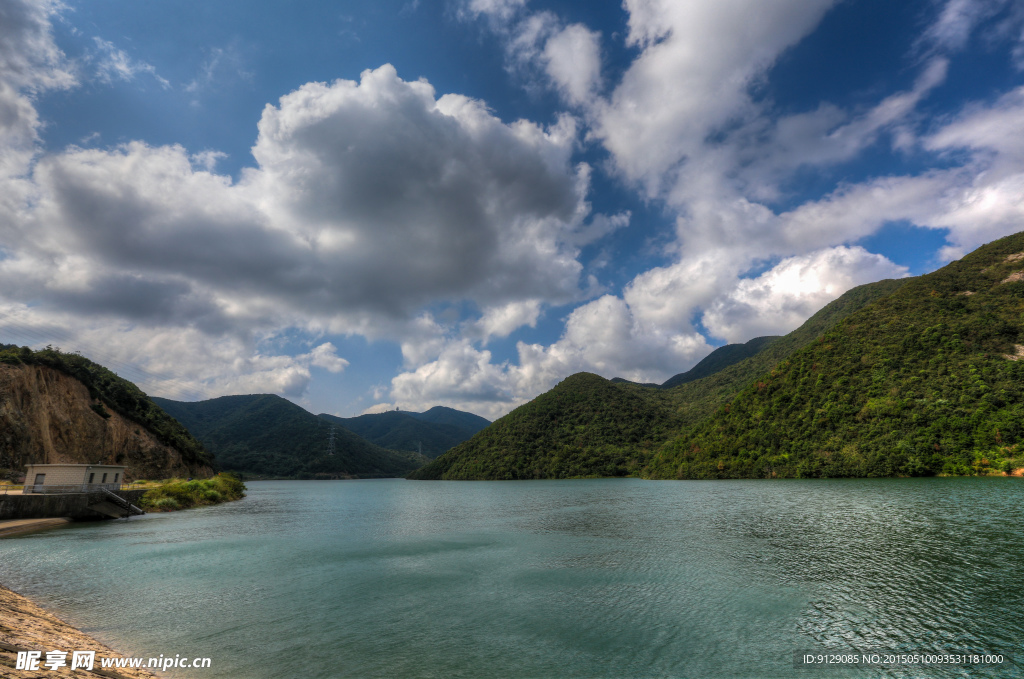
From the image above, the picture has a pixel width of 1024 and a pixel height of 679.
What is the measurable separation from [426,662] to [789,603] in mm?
12900

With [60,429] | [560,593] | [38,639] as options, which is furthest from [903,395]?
[60,429]

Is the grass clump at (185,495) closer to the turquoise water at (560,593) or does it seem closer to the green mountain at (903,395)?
the turquoise water at (560,593)

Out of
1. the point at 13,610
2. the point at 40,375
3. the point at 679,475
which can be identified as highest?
the point at 40,375

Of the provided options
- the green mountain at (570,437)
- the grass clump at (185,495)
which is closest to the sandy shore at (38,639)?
the grass clump at (185,495)

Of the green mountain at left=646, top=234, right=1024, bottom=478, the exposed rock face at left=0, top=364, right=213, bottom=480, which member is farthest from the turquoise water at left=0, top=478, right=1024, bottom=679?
the green mountain at left=646, top=234, right=1024, bottom=478

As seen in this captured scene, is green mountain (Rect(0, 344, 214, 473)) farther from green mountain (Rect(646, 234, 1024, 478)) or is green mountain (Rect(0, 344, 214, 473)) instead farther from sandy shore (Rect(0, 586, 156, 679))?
green mountain (Rect(646, 234, 1024, 478))

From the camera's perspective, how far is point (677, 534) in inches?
1168

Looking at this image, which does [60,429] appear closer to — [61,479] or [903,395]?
[61,479]

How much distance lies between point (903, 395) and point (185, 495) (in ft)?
358

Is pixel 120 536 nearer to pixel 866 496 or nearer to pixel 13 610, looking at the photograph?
pixel 13 610

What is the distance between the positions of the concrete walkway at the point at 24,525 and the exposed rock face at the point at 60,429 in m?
23.4

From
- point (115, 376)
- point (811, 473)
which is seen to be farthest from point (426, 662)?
point (115, 376)

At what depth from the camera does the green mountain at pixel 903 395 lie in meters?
60.8

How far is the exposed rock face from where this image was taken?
53.8 m
